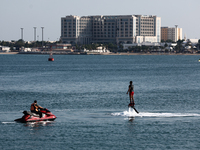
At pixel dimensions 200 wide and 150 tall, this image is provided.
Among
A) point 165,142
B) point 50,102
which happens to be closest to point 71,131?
point 165,142

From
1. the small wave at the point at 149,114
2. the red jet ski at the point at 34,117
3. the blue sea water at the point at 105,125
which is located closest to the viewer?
the blue sea water at the point at 105,125

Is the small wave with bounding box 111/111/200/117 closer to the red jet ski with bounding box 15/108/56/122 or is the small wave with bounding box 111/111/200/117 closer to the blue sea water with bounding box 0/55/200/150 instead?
the blue sea water with bounding box 0/55/200/150

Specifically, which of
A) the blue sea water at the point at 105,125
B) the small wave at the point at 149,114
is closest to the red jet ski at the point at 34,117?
the blue sea water at the point at 105,125

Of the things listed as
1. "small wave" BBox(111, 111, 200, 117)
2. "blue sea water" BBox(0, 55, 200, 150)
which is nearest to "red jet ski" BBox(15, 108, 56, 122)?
"blue sea water" BBox(0, 55, 200, 150)

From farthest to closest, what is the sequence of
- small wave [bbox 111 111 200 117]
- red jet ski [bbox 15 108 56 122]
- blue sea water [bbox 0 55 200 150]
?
small wave [bbox 111 111 200 117] < red jet ski [bbox 15 108 56 122] < blue sea water [bbox 0 55 200 150]

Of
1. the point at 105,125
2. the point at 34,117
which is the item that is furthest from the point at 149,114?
the point at 34,117

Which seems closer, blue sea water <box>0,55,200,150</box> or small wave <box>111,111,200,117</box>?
blue sea water <box>0,55,200,150</box>

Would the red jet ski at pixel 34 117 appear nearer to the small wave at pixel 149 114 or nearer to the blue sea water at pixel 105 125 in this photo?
the blue sea water at pixel 105 125

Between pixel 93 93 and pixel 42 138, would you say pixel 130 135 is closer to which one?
pixel 42 138

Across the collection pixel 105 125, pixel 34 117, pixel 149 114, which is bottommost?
pixel 105 125

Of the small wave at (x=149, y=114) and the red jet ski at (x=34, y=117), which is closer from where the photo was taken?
the red jet ski at (x=34, y=117)

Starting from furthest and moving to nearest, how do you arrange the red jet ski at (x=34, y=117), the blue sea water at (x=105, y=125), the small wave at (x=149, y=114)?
the small wave at (x=149, y=114)
the red jet ski at (x=34, y=117)
the blue sea water at (x=105, y=125)

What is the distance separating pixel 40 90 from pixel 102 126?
3592 centimetres

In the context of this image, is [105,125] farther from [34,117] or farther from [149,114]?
[149,114]
